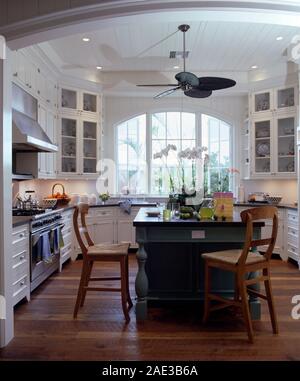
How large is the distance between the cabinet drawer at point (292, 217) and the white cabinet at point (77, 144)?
11.0ft

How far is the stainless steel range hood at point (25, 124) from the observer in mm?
3531

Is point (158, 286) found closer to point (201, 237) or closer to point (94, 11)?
point (201, 237)

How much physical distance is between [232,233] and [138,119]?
4.16 m

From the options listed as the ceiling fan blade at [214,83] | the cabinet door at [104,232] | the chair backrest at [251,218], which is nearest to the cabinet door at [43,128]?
the cabinet door at [104,232]

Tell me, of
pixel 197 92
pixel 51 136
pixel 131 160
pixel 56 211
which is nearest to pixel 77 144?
pixel 51 136

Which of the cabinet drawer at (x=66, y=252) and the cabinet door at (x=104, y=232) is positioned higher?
the cabinet door at (x=104, y=232)

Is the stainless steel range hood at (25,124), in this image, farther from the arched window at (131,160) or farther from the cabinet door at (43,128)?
the arched window at (131,160)

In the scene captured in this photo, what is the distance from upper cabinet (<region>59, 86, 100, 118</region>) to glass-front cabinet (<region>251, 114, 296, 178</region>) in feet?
9.51

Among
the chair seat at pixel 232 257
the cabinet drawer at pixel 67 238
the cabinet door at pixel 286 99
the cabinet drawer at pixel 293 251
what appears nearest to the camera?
the chair seat at pixel 232 257

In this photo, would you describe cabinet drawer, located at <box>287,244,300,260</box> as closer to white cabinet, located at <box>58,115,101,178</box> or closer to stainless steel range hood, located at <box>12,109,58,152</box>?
white cabinet, located at <box>58,115,101,178</box>

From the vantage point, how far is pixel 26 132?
3736 millimetres

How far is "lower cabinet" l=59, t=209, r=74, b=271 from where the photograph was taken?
15.6ft

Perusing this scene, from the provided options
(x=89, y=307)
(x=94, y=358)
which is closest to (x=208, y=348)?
(x=94, y=358)

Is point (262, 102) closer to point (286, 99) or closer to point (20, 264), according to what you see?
point (286, 99)
